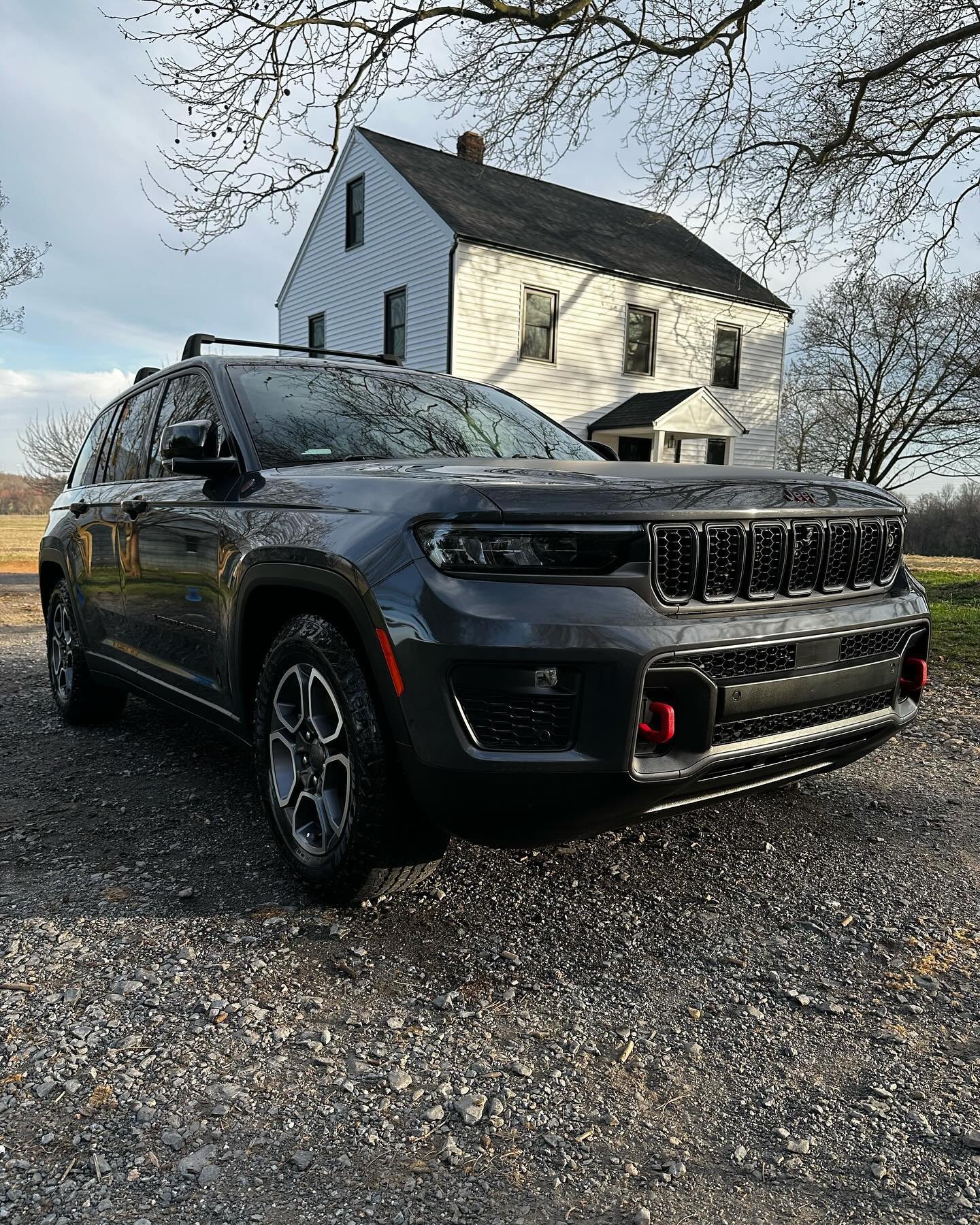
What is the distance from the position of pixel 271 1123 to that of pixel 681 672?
1.40 m

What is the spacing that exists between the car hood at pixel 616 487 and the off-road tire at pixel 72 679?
8.63 feet

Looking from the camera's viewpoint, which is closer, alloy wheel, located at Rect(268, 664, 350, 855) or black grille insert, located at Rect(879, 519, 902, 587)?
alloy wheel, located at Rect(268, 664, 350, 855)

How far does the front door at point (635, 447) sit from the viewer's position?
21203mm

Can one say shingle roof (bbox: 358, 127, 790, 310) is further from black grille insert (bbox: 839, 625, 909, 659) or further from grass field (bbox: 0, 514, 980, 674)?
black grille insert (bbox: 839, 625, 909, 659)

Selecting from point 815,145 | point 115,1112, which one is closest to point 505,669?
point 115,1112

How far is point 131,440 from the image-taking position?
4.72m

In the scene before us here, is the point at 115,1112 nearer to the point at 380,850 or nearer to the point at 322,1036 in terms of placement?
the point at 322,1036

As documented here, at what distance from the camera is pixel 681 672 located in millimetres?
2412

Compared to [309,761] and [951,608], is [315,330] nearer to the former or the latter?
[951,608]

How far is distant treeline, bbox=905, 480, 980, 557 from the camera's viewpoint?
40250mm

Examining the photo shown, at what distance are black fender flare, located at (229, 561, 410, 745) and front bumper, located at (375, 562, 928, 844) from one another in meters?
0.05

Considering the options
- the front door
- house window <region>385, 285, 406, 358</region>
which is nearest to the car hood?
house window <region>385, 285, 406, 358</region>

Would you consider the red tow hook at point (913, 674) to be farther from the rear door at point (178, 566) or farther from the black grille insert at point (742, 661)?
the rear door at point (178, 566)

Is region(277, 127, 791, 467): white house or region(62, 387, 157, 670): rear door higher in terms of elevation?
region(277, 127, 791, 467): white house
